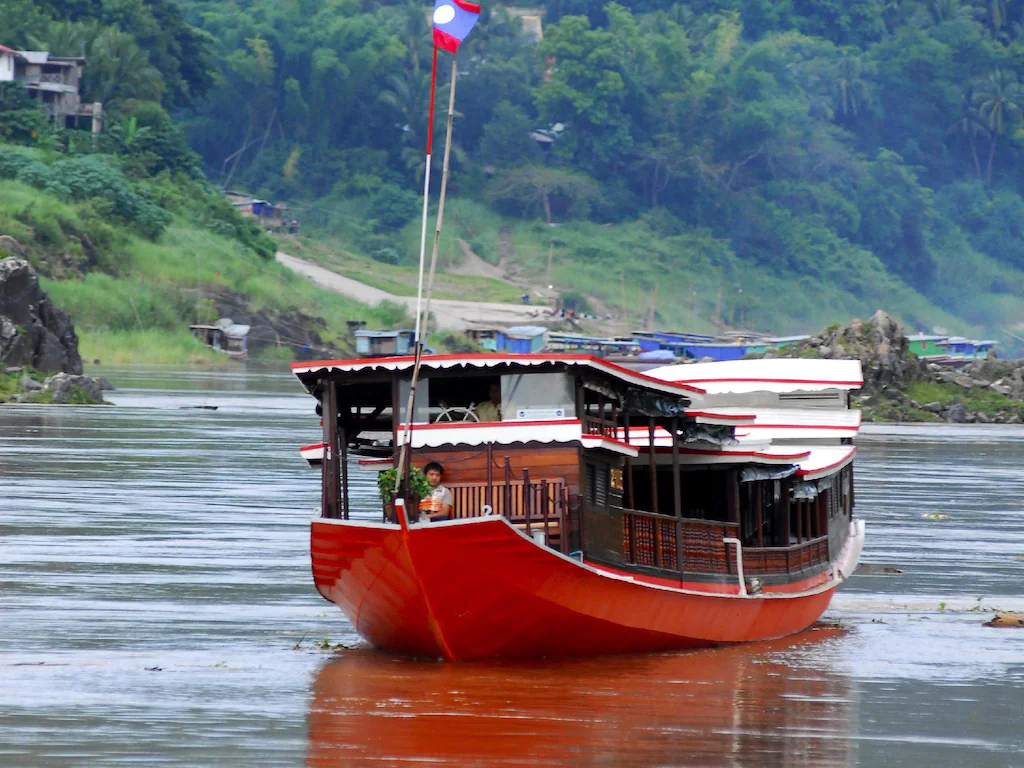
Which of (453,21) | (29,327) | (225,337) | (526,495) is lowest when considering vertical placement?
(526,495)

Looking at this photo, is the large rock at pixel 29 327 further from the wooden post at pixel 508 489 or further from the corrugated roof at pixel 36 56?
the corrugated roof at pixel 36 56

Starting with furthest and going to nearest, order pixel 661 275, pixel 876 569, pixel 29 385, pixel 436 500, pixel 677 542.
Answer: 1. pixel 661 275
2. pixel 29 385
3. pixel 876 569
4. pixel 677 542
5. pixel 436 500

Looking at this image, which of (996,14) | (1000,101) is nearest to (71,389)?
(1000,101)

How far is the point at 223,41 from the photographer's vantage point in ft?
422

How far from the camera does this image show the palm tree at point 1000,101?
5881 inches

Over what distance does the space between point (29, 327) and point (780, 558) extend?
125 ft

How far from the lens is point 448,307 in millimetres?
102562

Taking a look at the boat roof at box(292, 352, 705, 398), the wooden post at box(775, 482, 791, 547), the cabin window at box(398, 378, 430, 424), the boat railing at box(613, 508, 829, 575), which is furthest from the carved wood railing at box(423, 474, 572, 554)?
the wooden post at box(775, 482, 791, 547)

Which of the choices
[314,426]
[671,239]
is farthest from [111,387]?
[671,239]

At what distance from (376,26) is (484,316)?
36.3 meters

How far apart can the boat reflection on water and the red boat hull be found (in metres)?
0.22

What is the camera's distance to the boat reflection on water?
42.3 ft

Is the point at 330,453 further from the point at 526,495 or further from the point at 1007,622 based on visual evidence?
the point at 1007,622

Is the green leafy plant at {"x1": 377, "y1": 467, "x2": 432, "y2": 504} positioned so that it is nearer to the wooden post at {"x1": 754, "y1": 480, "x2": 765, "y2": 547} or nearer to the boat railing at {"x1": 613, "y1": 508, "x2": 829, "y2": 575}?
the boat railing at {"x1": 613, "y1": 508, "x2": 829, "y2": 575}
